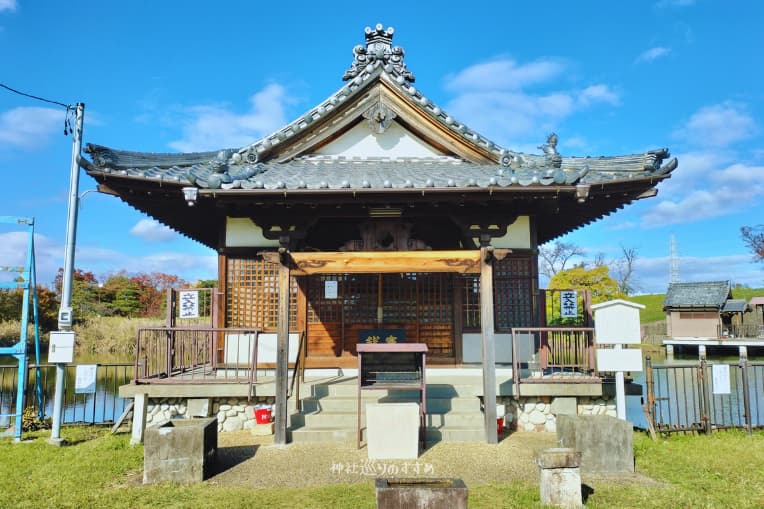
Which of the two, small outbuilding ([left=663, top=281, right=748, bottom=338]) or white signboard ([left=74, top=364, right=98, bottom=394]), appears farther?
small outbuilding ([left=663, top=281, right=748, bottom=338])

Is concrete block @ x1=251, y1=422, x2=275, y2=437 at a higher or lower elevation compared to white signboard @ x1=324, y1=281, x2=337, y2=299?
lower

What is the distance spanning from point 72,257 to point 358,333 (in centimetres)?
550

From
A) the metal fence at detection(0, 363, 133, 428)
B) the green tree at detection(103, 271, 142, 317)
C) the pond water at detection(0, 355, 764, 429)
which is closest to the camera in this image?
the pond water at detection(0, 355, 764, 429)

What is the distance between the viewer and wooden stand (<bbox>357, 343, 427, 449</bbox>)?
23.5 feet

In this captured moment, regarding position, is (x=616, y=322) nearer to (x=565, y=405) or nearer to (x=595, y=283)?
(x=565, y=405)

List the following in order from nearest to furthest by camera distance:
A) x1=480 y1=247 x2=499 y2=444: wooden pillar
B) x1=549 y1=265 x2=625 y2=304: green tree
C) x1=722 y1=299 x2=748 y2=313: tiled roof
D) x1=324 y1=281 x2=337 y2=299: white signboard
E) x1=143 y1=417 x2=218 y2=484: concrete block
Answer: x1=143 y1=417 x2=218 y2=484: concrete block
x1=480 y1=247 x2=499 y2=444: wooden pillar
x1=324 y1=281 x2=337 y2=299: white signboard
x1=549 y1=265 x2=625 y2=304: green tree
x1=722 y1=299 x2=748 y2=313: tiled roof

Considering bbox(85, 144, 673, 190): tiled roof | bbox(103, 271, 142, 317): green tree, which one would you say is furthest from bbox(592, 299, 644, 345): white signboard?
bbox(103, 271, 142, 317): green tree

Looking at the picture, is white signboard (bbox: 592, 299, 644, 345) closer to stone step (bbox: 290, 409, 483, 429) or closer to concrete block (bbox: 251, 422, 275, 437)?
stone step (bbox: 290, 409, 483, 429)

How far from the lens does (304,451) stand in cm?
707

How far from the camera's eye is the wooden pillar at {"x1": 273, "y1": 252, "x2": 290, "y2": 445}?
A: 737 centimetres

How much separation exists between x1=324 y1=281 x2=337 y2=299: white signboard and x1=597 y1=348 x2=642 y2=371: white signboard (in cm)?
512

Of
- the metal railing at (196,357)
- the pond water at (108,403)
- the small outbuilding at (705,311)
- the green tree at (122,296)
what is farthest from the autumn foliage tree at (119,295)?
the small outbuilding at (705,311)

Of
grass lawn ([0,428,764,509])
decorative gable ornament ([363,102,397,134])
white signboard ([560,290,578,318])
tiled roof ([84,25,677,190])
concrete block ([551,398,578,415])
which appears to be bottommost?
grass lawn ([0,428,764,509])

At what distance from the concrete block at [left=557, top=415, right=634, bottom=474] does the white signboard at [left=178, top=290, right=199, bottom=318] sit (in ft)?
21.4
